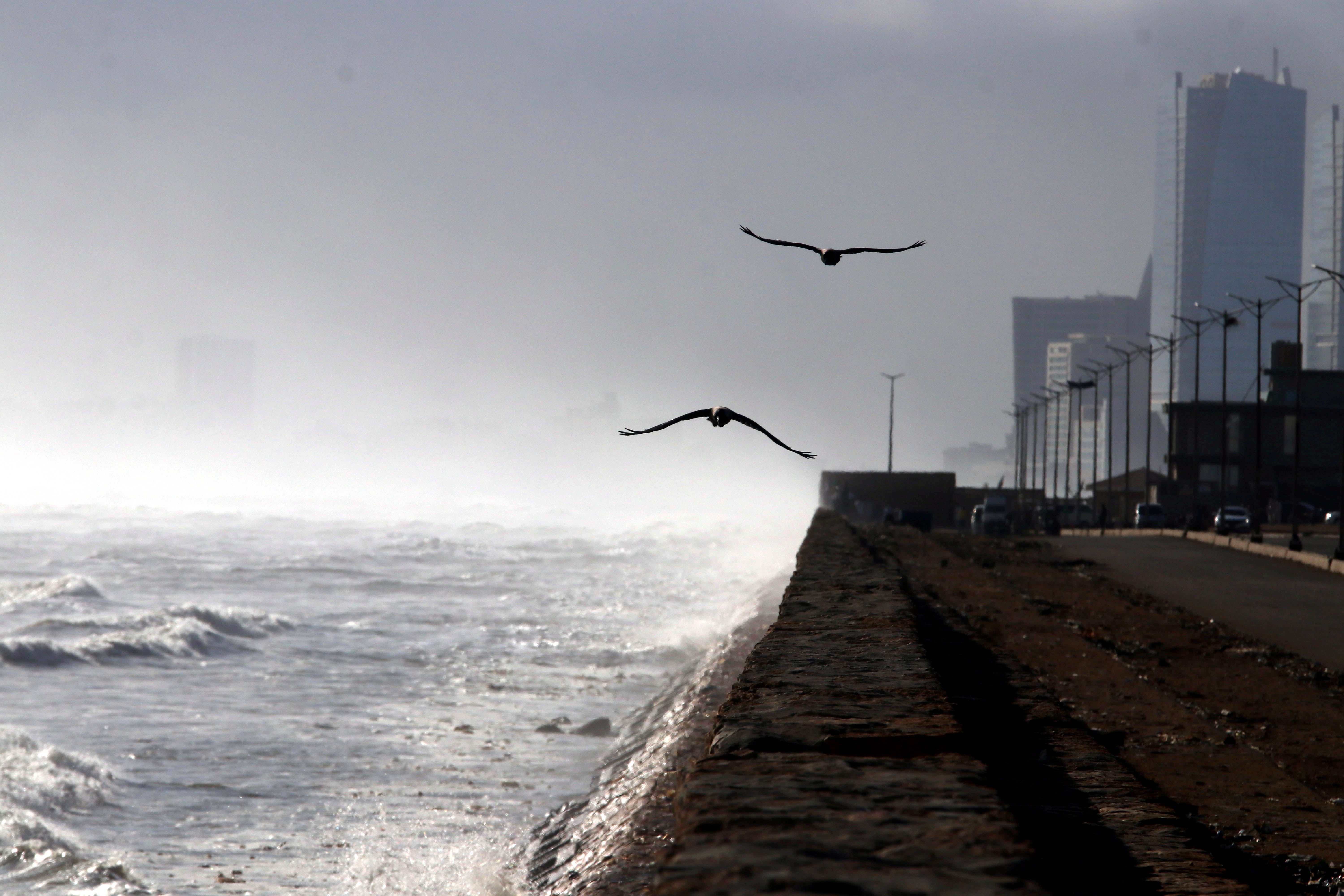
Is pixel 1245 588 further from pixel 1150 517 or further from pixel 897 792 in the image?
pixel 1150 517

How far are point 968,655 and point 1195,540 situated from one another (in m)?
41.2

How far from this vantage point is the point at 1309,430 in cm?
10044

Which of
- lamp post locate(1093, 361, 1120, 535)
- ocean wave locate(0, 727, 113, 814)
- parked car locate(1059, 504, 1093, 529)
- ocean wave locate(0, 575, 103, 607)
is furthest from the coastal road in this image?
parked car locate(1059, 504, 1093, 529)

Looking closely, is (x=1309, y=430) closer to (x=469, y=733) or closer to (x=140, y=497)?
(x=469, y=733)

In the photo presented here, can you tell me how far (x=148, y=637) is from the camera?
2800 centimetres

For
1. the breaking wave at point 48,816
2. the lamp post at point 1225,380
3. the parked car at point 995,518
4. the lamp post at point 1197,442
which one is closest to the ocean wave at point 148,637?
the breaking wave at point 48,816

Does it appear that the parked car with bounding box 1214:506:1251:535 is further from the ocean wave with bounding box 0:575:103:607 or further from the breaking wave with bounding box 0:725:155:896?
the breaking wave with bounding box 0:725:155:896

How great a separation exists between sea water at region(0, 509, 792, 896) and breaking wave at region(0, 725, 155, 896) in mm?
35

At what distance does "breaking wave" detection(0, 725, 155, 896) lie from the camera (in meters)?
11.1

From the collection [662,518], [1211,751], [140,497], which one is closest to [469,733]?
[1211,751]

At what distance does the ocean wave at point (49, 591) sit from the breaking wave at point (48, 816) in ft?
82.7

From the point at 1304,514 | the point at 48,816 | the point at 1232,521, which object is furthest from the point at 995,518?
the point at 48,816

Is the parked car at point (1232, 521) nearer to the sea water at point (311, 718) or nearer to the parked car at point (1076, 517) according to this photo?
the parked car at point (1076, 517)

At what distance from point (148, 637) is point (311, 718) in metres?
10.8
